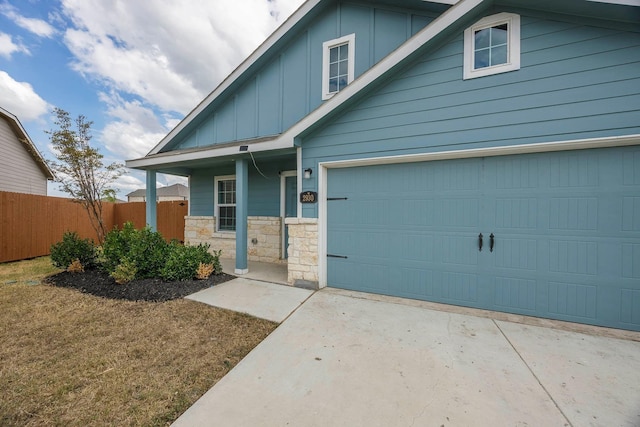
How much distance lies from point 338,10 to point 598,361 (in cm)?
778

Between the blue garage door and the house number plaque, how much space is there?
0.32m

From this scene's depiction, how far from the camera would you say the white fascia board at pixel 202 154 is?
16.1ft

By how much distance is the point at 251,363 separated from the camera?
8.08 ft

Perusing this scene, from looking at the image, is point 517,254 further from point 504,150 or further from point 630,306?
point 504,150

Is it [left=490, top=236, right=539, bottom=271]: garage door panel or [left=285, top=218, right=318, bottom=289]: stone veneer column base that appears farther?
[left=285, top=218, right=318, bottom=289]: stone veneer column base

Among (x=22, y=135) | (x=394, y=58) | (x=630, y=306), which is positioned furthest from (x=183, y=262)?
(x=22, y=135)

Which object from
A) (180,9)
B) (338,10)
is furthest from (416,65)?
(180,9)

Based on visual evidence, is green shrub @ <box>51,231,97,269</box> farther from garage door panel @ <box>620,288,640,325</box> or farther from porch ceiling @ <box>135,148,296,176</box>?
garage door panel @ <box>620,288,640,325</box>

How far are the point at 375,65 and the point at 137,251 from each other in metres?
5.74

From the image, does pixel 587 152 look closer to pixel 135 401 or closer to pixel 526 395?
pixel 526 395

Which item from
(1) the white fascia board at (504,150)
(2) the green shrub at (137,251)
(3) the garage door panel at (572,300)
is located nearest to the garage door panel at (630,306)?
(3) the garage door panel at (572,300)

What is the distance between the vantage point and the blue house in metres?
3.12

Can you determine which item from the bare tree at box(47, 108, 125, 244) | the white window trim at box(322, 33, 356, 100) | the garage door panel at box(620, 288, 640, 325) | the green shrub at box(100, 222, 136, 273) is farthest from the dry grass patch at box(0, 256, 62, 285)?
the garage door panel at box(620, 288, 640, 325)

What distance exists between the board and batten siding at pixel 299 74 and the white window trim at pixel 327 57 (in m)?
0.10
